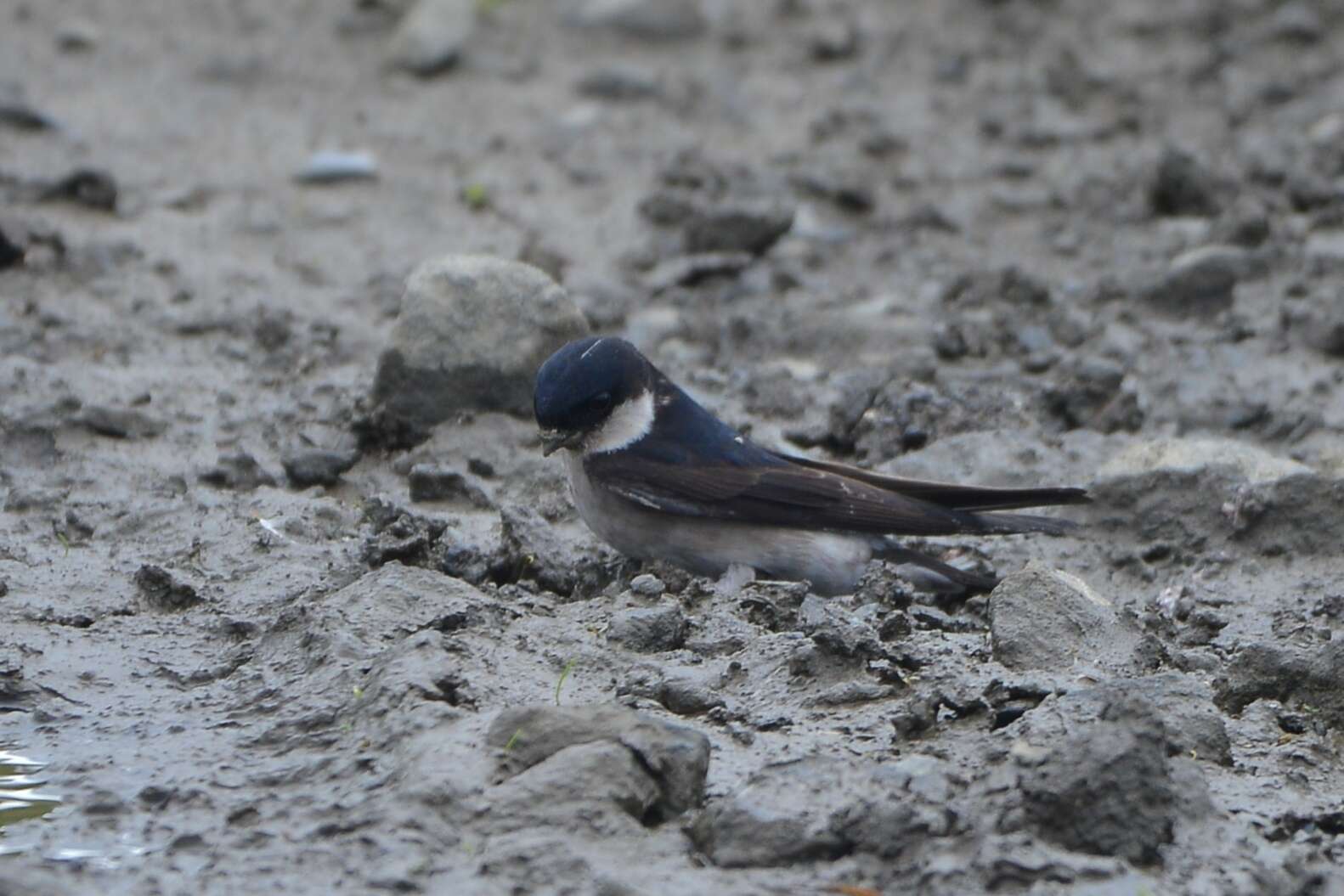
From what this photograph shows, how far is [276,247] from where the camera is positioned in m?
7.46

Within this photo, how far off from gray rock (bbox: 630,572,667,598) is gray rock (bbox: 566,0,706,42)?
552cm

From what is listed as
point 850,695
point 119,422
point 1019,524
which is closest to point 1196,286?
point 1019,524

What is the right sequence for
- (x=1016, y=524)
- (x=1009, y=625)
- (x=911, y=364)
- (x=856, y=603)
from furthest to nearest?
(x=911, y=364), (x=1016, y=524), (x=856, y=603), (x=1009, y=625)

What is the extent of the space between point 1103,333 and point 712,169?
82.8 inches

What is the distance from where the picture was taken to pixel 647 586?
4.64 m

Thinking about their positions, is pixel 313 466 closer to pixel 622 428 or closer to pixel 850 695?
pixel 622 428

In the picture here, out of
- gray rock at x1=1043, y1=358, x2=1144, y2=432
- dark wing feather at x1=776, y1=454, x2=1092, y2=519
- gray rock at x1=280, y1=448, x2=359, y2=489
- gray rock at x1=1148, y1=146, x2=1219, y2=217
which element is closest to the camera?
dark wing feather at x1=776, y1=454, x2=1092, y2=519

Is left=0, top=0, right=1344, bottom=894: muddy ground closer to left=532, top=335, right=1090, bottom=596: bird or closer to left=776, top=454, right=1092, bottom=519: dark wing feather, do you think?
left=532, top=335, right=1090, bottom=596: bird

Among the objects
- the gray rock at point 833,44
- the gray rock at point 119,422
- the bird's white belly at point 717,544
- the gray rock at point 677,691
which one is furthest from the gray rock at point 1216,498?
the gray rock at point 833,44

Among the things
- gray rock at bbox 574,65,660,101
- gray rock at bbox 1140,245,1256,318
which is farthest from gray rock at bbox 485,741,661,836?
gray rock at bbox 574,65,660,101

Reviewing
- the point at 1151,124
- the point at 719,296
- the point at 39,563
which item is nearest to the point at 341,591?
the point at 39,563

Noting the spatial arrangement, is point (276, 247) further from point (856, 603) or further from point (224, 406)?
point (856, 603)

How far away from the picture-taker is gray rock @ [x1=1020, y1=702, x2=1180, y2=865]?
3268 mm

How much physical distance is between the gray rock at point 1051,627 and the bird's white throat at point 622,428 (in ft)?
3.79
